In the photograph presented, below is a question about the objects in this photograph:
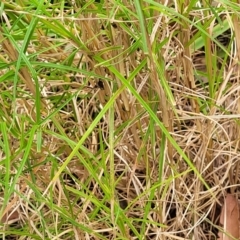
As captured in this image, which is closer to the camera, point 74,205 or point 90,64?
point 90,64

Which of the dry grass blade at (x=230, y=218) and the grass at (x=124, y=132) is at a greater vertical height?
the grass at (x=124, y=132)

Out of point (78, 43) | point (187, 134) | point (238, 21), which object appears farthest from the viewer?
point (187, 134)

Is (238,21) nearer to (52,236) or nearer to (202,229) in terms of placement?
(202,229)

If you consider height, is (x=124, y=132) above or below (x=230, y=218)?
above

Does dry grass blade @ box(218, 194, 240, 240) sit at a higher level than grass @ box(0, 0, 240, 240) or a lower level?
lower

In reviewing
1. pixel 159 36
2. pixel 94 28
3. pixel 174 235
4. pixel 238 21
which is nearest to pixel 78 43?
pixel 94 28
